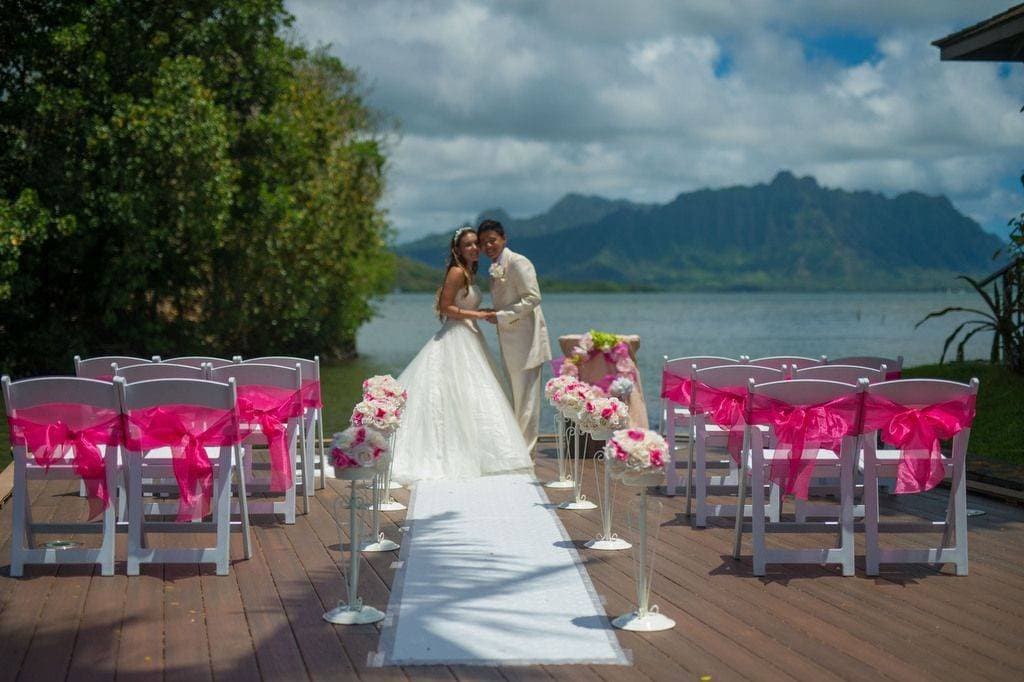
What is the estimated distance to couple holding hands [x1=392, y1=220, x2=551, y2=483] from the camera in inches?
381

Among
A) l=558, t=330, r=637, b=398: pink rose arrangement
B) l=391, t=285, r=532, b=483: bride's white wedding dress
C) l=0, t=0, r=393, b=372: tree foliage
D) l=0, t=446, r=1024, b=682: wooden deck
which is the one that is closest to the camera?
l=0, t=446, r=1024, b=682: wooden deck

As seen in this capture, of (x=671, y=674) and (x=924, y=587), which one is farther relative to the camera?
(x=924, y=587)

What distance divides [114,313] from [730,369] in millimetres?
18223

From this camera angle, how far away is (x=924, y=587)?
19.9 feet

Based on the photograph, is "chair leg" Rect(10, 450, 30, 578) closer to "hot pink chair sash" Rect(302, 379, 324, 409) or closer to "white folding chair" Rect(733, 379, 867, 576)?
"hot pink chair sash" Rect(302, 379, 324, 409)

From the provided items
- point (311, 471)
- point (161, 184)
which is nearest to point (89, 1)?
point (161, 184)

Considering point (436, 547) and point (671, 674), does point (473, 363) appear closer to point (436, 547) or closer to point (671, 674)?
point (436, 547)

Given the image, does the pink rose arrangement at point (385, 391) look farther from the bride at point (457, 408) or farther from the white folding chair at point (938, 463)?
the white folding chair at point (938, 463)

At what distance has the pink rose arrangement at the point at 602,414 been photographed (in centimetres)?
745

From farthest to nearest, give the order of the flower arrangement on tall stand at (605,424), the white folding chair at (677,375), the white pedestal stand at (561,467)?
1. the white pedestal stand at (561,467)
2. the white folding chair at (677,375)
3. the flower arrangement on tall stand at (605,424)

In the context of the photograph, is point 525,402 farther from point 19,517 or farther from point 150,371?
point 19,517

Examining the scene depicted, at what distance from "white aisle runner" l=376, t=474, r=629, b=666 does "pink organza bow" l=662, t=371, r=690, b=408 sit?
127 cm

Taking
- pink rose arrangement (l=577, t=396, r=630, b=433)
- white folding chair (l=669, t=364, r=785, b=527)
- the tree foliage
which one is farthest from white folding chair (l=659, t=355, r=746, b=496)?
the tree foliage

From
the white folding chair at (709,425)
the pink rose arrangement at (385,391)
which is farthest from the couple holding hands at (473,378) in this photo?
the pink rose arrangement at (385,391)
